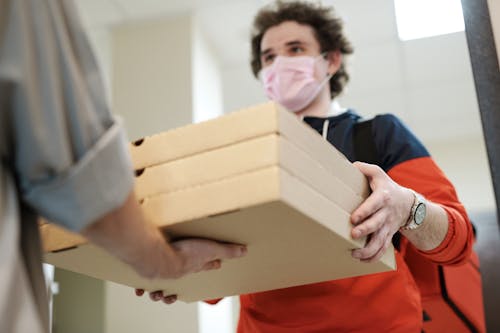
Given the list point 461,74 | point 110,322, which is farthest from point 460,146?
point 110,322

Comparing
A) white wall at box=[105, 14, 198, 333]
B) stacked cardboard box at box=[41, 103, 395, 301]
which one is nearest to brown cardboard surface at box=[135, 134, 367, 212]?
stacked cardboard box at box=[41, 103, 395, 301]

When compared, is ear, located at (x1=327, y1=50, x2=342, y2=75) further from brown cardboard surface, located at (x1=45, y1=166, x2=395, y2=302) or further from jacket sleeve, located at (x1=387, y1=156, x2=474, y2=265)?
brown cardboard surface, located at (x1=45, y1=166, x2=395, y2=302)

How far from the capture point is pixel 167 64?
2.94 meters

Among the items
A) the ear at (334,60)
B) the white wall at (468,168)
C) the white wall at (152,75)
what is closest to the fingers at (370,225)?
the ear at (334,60)

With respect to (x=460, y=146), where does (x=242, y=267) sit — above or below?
below

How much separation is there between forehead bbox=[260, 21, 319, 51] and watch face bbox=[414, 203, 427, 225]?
68 centimetres

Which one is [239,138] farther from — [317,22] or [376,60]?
[376,60]

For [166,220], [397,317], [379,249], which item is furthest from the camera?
[397,317]

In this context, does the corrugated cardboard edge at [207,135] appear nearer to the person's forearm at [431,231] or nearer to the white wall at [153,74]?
the person's forearm at [431,231]

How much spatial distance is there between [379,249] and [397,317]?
0.83 ft

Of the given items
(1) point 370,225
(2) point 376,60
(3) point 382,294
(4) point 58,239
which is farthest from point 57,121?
(2) point 376,60

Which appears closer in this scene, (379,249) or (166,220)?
Result: (166,220)

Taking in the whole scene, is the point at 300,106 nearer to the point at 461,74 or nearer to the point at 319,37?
the point at 319,37

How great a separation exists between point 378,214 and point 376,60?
8.48 feet
